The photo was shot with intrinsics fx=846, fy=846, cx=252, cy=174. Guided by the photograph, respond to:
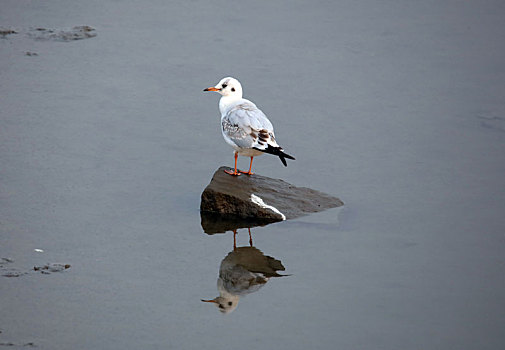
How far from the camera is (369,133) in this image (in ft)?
26.1

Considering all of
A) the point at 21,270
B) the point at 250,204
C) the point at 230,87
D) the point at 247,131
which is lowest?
the point at 21,270

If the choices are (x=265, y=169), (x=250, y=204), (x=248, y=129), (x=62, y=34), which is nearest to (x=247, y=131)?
(x=248, y=129)

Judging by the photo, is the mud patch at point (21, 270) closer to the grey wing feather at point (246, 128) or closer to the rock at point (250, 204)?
the rock at point (250, 204)

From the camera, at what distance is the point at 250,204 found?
6.46m

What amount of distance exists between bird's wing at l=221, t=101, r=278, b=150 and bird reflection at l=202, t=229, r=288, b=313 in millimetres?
817

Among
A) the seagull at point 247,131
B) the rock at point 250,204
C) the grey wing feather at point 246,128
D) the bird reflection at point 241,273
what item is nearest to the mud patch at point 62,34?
the seagull at point 247,131

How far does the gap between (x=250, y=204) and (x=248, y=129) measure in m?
0.59

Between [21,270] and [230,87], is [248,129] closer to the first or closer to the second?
[230,87]

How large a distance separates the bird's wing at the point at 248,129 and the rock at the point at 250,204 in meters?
0.33

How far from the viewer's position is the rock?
21.2 ft

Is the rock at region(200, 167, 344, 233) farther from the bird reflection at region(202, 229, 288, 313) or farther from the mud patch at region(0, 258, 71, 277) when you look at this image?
the mud patch at region(0, 258, 71, 277)

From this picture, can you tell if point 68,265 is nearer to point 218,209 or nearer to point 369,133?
point 218,209

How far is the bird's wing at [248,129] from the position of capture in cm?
655

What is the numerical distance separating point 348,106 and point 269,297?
11.3 ft
